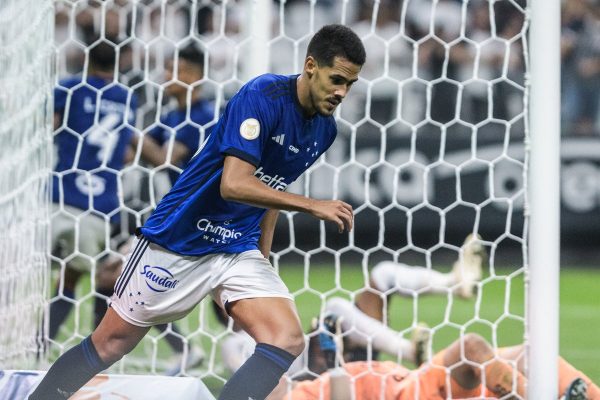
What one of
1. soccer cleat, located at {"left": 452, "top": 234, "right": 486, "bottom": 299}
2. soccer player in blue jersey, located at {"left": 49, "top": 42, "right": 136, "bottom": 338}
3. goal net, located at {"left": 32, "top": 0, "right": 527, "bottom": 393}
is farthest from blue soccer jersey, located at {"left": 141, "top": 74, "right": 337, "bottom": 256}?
goal net, located at {"left": 32, "top": 0, "right": 527, "bottom": 393}

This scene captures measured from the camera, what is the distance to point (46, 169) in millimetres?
4449

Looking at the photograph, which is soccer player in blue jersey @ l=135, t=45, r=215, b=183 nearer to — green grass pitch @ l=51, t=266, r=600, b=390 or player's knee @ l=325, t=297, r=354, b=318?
green grass pitch @ l=51, t=266, r=600, b=390

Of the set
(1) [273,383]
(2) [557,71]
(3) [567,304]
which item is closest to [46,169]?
(1) [273,383]

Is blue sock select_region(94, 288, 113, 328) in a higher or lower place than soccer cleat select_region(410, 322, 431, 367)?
higher

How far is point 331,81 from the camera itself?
3148 mm

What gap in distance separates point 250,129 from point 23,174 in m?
1.66

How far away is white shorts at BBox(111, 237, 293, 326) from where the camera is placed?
3.32m

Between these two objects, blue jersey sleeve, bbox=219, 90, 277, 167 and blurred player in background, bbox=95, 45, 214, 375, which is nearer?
blue jersey sleeve, bbox=219, 90, 277, 167

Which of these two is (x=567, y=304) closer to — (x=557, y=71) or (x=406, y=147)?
(x=406, y=147)

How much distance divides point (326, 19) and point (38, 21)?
492 cm

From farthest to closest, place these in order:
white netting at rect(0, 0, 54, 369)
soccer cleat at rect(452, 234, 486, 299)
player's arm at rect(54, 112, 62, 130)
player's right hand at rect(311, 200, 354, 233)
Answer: player's arm at rect(54, 112, 62, 130), soccer cleat at rect(452, 234, 486, 299), white netting at rect(0, 0, 54, 369), player's right hand at rect(311, 200, 354, 233)

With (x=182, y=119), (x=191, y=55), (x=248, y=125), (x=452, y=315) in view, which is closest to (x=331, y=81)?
(x=248, y=125)

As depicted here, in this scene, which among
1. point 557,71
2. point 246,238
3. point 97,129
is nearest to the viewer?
point 246,238

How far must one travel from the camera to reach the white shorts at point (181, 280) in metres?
3.32
